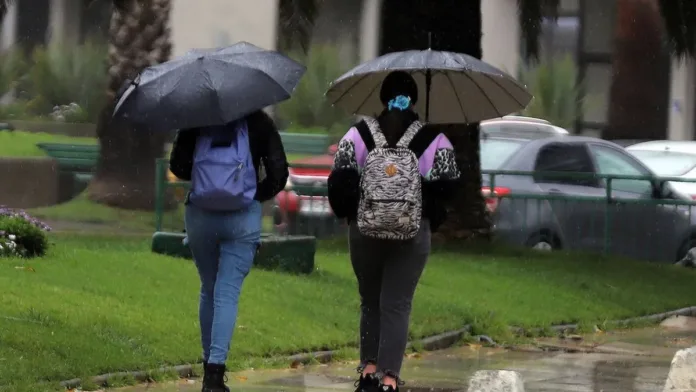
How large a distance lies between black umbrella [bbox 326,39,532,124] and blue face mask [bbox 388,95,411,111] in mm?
919

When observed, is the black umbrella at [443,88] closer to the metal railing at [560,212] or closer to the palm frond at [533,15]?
the metal railing at [560,212]

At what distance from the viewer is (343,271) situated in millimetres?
13367

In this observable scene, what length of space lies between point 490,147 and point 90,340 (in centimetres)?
1036

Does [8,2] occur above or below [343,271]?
above

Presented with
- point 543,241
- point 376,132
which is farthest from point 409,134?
point 543,241

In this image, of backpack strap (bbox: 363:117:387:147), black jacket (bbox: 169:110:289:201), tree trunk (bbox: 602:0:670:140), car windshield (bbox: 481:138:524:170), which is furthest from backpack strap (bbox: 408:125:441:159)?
tree trunk (bbox: 602:0:670:140)

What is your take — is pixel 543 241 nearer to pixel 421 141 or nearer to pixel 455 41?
pixel 455 41

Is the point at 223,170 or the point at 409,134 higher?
the point at 409,134

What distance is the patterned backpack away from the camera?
7.64 m

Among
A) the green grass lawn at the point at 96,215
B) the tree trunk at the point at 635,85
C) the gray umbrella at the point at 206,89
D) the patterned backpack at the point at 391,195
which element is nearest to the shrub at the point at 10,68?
the green grass lawn at the point at 96,215

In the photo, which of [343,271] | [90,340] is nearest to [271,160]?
[90,340]

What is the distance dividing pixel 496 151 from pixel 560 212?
231 cm

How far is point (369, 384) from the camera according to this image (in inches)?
316

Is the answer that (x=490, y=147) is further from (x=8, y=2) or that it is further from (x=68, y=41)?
(x=68, y=41)
